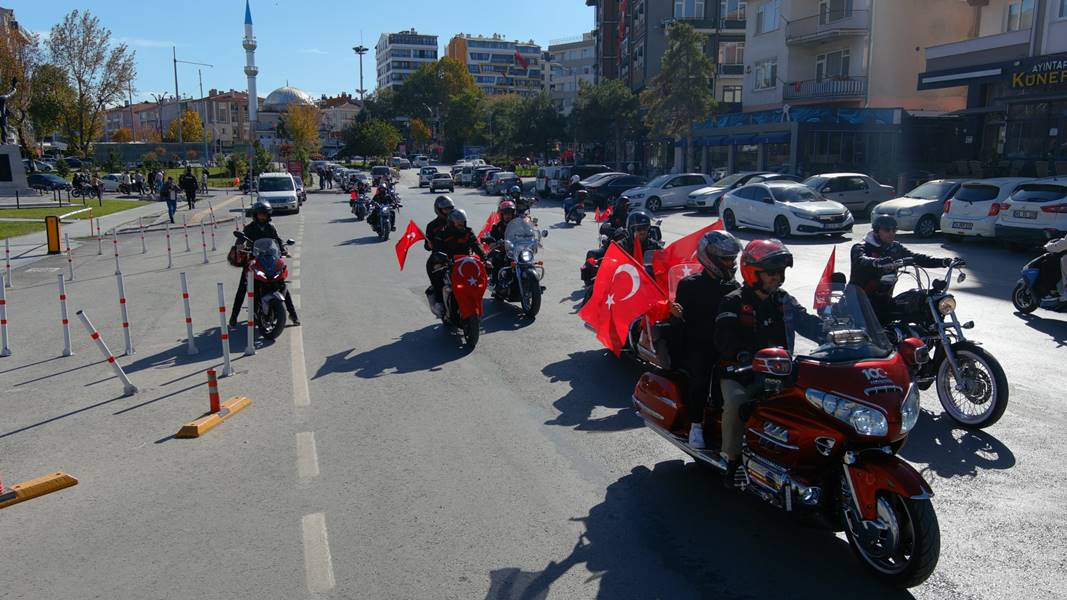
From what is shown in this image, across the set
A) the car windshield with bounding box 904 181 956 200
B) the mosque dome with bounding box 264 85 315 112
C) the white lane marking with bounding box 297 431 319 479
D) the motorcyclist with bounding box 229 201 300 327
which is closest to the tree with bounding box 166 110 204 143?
the mosque dome with bounding box 264 85 315 112

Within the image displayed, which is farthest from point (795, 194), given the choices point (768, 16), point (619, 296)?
point (768, 16)

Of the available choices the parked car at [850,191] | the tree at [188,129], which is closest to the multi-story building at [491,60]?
the tree at [188,129]

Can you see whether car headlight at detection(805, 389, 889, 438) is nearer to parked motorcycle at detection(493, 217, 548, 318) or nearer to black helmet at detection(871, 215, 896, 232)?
black helmet at detection(871, 215, 896, 232)

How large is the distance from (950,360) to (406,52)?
Result: 18584 centimetres

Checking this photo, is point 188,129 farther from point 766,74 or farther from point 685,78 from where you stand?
point 766,74

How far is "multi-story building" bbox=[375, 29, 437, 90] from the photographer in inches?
7092

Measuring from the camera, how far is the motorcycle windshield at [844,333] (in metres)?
4.23

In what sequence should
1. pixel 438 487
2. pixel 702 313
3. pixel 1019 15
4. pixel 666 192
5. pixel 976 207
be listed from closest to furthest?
pixel 702 313
pixel 438 487
pixel 976 207
pixel 1019 15
pixel 666 192

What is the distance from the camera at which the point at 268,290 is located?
1030cm

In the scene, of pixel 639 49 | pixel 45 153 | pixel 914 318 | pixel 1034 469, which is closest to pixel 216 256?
pixel 914 318

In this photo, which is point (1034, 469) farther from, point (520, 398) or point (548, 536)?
point (520, 398)

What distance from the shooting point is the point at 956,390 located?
6750 millimetres

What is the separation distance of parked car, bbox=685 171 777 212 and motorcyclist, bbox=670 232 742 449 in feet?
80.7

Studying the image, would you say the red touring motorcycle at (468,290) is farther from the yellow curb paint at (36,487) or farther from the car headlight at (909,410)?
the car headlight at (909,410)
